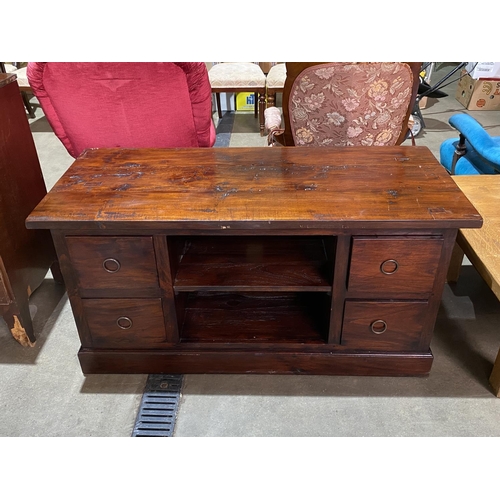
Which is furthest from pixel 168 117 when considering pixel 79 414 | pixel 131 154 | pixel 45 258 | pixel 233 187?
pixel 79 414

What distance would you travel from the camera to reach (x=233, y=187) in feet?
4.55

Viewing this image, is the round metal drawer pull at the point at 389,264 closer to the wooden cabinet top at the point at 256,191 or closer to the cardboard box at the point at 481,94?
the wooden cabinet top at the point at 256,191

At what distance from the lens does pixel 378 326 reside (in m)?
1.47

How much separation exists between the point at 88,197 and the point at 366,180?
827mm

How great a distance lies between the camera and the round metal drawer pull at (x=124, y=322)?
58.1 inches

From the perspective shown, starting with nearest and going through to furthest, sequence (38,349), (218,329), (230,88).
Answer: (218,329) → (38,349) → (230,88)

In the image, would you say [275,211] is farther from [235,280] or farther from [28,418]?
[28,418]

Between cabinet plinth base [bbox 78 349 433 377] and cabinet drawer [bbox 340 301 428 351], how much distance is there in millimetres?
40

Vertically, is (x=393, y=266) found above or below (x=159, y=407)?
above

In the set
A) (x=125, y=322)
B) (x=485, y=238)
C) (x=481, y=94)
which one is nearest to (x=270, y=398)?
(x=125, y=322)

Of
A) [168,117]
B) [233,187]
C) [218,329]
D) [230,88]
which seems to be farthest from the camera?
[230,88]

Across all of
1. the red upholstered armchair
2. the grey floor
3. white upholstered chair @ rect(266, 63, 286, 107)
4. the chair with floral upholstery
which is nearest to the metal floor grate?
the grey floor

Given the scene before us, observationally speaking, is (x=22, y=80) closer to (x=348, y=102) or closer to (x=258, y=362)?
(x=348, y=102)

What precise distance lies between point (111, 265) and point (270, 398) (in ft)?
2.18
